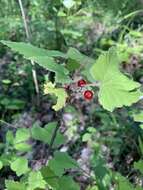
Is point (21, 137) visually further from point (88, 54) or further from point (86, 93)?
point (88, 54)

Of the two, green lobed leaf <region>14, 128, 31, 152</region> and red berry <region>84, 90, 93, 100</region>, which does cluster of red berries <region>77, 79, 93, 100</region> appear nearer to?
red berry <region>84, 90, 93, 100</region>

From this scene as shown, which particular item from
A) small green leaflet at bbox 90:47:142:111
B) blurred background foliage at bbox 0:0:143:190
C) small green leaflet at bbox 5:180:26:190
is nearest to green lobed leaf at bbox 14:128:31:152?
small green leaflet at bbox 5:180:26:190

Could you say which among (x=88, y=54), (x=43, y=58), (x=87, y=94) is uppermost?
(x=43, y=58)

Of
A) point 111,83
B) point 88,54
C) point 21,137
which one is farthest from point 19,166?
point 88,54

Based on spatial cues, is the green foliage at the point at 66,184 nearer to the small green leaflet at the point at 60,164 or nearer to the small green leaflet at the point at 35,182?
the small green leaflet at the point at 60,164

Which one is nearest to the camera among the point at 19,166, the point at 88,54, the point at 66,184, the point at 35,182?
the point at 66,184

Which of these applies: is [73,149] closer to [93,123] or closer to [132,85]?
[93,123]

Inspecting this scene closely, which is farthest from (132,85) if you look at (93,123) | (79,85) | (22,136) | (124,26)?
(124,26)
